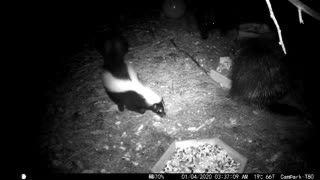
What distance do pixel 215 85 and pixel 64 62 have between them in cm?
428

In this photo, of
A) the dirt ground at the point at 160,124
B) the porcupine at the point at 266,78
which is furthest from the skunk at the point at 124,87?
the porcupine at the point at 266,78

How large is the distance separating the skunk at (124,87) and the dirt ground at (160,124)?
269mm

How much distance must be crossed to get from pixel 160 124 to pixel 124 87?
3.77 feet

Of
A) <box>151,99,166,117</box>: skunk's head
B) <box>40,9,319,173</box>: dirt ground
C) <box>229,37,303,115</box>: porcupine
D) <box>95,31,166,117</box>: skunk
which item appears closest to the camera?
<box>40,9,319,173</box>: dirt ground

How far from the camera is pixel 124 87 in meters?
5.32

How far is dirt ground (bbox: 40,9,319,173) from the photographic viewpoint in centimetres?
434

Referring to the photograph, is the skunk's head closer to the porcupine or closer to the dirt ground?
Result: the dirt ground

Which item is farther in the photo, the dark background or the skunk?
the skunk

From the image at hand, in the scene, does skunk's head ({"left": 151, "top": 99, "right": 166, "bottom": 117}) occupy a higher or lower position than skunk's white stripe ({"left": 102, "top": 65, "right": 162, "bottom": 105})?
lower

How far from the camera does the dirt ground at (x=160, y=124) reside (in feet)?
14.3

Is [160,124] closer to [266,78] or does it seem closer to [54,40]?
[266,78]

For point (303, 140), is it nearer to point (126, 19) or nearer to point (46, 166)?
point (46, 166)

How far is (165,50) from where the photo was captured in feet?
22.8

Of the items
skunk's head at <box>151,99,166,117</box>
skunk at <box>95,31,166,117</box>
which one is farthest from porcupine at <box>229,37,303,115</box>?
skunk at <box>95,31,166,117</box>
